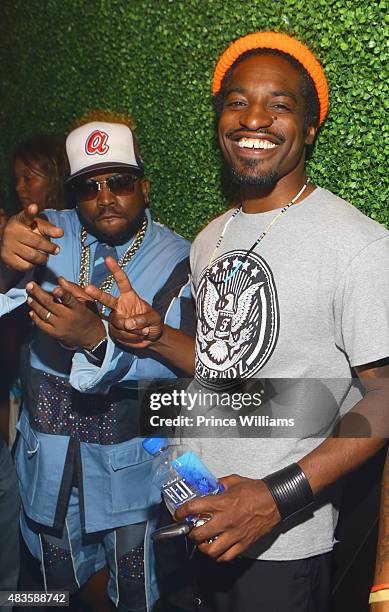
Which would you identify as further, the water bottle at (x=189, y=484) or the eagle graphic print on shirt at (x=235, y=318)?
the eagle graphic print on shirt at (x=235, y=318)

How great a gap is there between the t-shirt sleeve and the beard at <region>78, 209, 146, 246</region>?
2.77 feet

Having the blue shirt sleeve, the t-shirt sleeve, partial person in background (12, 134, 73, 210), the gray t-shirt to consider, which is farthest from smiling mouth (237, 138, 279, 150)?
partial person in background (12, 134, 73, 210)

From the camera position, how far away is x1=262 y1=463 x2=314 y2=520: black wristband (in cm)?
160

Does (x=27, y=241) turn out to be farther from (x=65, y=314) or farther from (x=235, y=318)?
(x=235, y=318)

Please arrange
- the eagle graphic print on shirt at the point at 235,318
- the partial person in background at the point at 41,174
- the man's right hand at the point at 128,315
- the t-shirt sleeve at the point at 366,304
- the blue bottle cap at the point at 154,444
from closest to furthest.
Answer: the t-shirt sleeve at the point at 366,304, the eagle graphic print on shirt at the point at 235,318, the man's right hand at the point at 128,315, the blue bottle cap at the point at 154,444, the partial person in background at the point at 41,174

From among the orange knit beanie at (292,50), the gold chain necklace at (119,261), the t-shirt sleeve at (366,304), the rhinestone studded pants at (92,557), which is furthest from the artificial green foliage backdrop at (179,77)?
the rhinestone studded pants at (92,557)

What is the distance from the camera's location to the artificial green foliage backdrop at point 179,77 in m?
1.93

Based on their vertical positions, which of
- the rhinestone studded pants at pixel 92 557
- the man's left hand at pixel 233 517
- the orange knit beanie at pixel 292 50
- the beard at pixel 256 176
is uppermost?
the orange knit beanie at pixel 292 50

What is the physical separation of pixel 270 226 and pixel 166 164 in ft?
3.00

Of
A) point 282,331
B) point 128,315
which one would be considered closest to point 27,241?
point 128,315

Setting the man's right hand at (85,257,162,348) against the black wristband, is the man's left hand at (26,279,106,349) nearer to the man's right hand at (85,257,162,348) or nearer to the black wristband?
the man's right hand at (85,257,162,348)

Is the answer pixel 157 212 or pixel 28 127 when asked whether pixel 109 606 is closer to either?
pixel 157 212

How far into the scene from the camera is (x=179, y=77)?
2455mm

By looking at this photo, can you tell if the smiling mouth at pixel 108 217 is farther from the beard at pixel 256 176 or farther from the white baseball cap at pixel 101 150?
the beard at pixel 256 176
